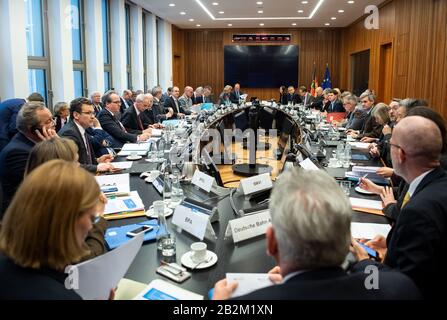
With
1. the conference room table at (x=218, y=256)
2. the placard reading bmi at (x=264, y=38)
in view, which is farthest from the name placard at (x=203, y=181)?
the placard reading bmi at (x=264, y=38)

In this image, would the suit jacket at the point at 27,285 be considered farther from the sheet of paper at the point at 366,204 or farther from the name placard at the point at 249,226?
the sheet of paper at the point at 366,204

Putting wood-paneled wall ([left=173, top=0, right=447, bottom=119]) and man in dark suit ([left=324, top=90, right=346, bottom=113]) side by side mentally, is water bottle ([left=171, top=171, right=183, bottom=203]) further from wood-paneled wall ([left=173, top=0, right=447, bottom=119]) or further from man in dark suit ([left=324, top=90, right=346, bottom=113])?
man in dark suit ([left=324, top=90, right=346, bottom=113])

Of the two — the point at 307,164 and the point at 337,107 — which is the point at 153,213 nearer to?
the point at 307,164

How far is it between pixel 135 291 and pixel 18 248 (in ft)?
1.74

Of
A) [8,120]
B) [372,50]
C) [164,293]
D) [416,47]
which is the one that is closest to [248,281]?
[164,293]

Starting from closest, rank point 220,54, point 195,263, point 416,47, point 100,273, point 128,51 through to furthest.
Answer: point 100,273
point 195,263
point 416,47
point 128,51
point 220,54

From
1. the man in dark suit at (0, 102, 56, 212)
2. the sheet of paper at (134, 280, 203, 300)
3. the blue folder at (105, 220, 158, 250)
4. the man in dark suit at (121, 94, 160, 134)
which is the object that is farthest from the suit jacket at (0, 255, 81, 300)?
the man in dark suit at (121, 94, 160, 134)

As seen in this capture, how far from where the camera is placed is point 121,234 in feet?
6.44

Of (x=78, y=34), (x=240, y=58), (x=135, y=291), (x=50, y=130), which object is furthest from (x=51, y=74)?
(x=240, y=58)

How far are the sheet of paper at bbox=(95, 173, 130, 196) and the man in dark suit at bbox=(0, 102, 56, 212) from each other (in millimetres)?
489

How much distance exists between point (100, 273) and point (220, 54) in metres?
15.3

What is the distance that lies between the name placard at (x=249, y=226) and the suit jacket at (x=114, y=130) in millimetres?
3517

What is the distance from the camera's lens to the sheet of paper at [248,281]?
1312mm

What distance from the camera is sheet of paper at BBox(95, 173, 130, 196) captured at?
2700 millimetres
